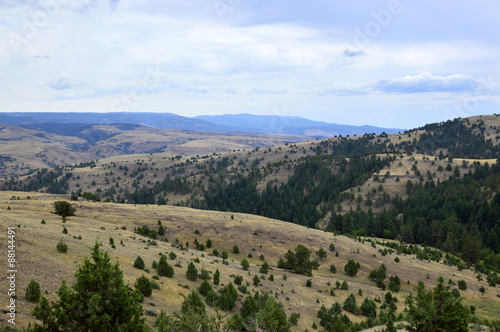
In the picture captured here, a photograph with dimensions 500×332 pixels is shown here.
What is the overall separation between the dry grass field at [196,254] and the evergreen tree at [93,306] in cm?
245

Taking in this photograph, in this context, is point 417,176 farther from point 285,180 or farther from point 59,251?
point 59,251

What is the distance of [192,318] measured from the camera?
1496 centimetres

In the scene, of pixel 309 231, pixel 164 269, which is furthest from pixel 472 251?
pixel 164 269

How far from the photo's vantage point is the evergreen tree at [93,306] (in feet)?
46.1

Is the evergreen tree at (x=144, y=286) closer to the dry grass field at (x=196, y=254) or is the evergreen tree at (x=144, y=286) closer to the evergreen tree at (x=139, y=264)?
the dry grass field at (x=196, y=254)

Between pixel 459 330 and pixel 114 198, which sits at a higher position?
pixel 459 330

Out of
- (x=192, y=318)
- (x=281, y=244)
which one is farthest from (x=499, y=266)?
(x=192, y=318)

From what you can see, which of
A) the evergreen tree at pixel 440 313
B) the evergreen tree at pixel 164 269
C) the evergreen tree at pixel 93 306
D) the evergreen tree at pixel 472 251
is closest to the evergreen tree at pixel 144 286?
the evergreen tree at pixel 164 269

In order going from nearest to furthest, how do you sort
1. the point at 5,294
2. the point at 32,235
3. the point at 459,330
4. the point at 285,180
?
the point at 459,330 < the point at 5,294 < the point at 32,235 < the point at 285,180

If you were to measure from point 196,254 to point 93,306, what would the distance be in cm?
3062

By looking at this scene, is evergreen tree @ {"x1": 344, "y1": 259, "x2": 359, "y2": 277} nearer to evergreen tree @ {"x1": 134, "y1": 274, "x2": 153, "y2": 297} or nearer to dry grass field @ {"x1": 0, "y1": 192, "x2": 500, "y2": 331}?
dry grass field @ {"x1": 0, "y1": 192, "x2": 500, "y2": 331}

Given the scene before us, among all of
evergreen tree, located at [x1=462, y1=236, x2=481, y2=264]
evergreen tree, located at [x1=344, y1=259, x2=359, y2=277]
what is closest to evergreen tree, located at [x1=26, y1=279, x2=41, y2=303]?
evergreen tree, located at [x1=344, y1=259, x2=359, y2=277]

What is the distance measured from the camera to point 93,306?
1395 cm

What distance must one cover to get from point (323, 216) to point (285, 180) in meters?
47.5
